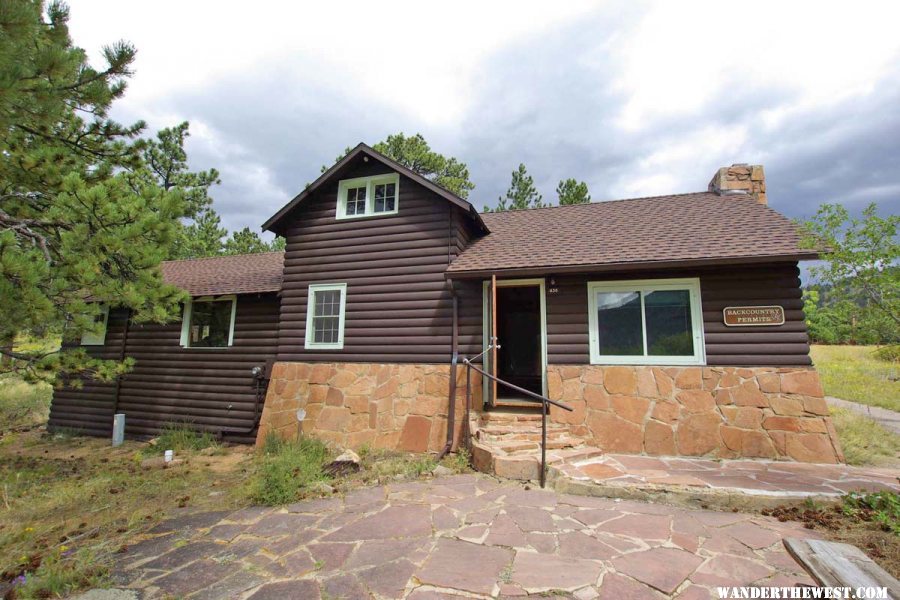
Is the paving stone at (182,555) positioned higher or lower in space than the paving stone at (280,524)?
lower

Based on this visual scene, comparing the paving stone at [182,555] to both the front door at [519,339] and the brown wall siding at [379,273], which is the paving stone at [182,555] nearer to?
the brown wall siding at [379,273]

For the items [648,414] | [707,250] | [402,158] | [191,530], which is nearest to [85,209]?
[191,530]

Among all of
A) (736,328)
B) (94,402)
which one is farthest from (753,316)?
(94,402)

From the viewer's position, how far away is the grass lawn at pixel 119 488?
13.1ft

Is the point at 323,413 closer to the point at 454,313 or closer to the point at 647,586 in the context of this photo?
the point at 454,313

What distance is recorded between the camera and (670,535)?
13.3ft

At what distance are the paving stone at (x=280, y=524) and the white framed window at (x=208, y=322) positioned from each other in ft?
23.5

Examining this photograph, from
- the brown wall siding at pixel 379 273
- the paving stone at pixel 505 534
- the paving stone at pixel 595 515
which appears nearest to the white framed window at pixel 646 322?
the brown wall siding at pixel 379 273

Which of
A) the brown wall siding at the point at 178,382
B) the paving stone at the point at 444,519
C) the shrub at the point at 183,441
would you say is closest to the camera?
the paving stone at the point at 444,519

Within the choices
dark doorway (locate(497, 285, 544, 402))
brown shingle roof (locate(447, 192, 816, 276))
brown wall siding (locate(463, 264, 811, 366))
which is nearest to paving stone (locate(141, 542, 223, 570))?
brown shingle roof (locate(447, 192, 816, 276))

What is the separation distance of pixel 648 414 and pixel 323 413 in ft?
20.7

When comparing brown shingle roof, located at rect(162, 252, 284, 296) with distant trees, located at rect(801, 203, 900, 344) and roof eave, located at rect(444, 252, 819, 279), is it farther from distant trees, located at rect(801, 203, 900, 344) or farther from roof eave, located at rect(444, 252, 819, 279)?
distant trees, located at rect(801, 203, 900, 344)

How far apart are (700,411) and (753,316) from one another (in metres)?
1.83

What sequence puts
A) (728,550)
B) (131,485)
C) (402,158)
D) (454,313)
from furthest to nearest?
(402,158) → (454,313) → (131,485) → (728,550)
